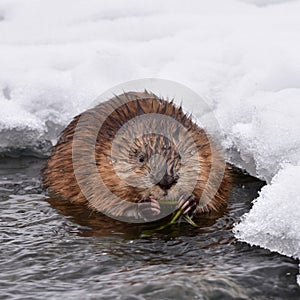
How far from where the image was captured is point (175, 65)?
6043mm

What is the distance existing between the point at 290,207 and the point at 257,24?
3.59m

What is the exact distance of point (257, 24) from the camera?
21.1 ft

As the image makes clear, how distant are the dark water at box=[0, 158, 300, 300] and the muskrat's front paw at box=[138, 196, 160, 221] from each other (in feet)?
0.37

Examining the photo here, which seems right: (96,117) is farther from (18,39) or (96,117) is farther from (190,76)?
(18,39)

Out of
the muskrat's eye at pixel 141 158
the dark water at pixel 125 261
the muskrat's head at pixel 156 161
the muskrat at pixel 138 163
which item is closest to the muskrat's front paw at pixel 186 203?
the muskrat at pixel 138 163

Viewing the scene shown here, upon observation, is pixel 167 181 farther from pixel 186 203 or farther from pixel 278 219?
pixel 278 219

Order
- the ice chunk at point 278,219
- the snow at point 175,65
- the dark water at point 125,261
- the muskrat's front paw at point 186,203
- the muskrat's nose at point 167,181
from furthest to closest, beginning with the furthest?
the snow at point 175,65, the muskrat's front paw at point 186,203, the muskrat's nose at point 167,181, the ice chunk at point 278,219, the dark water at point 125,261

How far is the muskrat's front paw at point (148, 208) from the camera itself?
3.70 m

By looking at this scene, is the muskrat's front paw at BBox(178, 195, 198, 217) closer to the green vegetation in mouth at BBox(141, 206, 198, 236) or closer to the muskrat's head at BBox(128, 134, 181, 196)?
the green vegetation in mouth at BBox(141, 206, 198, 236)

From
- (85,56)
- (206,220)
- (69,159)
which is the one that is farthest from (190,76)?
(206,220)

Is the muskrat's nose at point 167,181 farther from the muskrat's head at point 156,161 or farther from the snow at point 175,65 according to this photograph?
the snow at point 175,65

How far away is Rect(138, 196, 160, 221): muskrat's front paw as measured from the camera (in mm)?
3701

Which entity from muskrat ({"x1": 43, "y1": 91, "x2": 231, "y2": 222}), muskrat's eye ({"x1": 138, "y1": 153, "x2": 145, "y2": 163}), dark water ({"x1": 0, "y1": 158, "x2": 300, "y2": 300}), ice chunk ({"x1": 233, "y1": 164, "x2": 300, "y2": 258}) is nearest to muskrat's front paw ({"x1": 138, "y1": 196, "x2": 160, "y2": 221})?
muskrat ({"x1": 43, "y1": 91, "x2": 231, "y2": 222})

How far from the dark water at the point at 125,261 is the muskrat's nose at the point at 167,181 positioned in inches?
12.0
